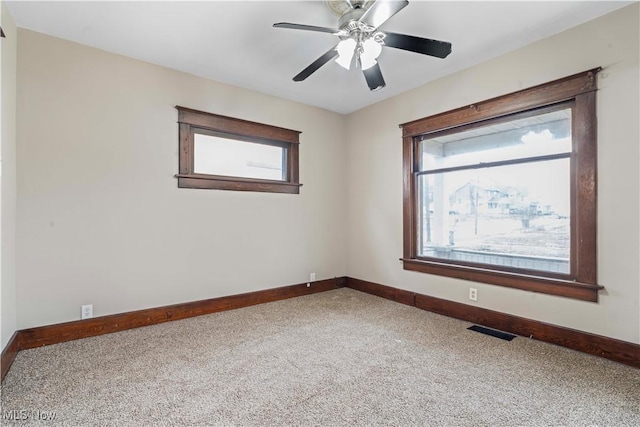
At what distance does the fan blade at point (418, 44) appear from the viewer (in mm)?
2035

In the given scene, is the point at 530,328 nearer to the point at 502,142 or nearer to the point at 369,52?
the point at 502,142

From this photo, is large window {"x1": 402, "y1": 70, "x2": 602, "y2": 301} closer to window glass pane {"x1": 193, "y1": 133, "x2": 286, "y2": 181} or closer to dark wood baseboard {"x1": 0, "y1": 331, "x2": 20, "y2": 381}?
window glass pane {"x1": 193, "y1": 133, "x2": 286, "y2": 181}

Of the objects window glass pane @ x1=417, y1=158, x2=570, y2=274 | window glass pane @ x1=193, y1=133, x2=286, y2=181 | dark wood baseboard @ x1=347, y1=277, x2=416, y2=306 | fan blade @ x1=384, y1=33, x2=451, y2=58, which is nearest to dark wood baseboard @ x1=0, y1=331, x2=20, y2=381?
window glass pane @ x1=193, y1=133, x2=286, y2=181

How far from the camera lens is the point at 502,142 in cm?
314

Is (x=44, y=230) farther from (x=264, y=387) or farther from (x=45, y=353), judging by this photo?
(x=264, y=387)

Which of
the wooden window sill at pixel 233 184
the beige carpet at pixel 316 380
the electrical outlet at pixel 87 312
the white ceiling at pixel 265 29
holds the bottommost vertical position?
the beige carpet at pixel 316 380

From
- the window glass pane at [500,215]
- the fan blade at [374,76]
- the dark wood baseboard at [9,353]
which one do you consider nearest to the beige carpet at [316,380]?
the dark wood baseboard at [9,353]

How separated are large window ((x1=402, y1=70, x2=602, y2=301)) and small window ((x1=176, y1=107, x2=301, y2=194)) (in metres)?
1.53

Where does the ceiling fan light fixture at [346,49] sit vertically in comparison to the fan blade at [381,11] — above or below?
below

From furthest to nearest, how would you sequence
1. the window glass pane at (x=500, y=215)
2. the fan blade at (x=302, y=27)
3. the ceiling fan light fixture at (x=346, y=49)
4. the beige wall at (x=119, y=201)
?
the window glass pane at (x=500, y=215) → the beige wall at (x=119, y=201) → the ceiling fan light fixture at (x=346, y=49) → the fan blade at (x=302, y=27)

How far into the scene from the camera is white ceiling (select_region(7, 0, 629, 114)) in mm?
2303

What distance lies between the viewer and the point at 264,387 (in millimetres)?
1987

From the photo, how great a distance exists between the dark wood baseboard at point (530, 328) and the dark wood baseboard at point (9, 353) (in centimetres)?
353

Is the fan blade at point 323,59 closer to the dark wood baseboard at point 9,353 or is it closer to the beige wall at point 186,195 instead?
the beige wall at point 186,195
